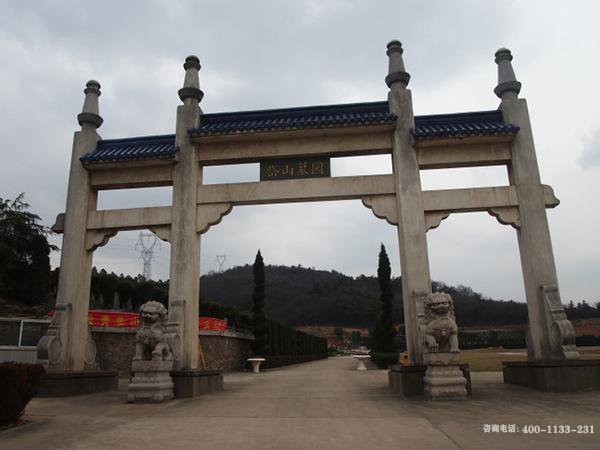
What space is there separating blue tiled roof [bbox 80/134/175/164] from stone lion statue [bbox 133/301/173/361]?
3585mm

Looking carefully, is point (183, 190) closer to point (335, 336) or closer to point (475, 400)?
point (475, 400)

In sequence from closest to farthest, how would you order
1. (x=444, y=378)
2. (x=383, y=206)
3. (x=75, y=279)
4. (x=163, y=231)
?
(x=444, y=378)
(x=383, y=206)
(x=75, y=279)
(x=163, y=231)

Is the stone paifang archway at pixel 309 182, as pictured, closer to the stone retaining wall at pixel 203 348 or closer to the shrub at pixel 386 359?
the stone retaining wall at pixel 203 348

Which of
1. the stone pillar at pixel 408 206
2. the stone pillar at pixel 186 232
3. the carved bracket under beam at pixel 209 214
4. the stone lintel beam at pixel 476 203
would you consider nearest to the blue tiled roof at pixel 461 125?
the stone pillar at pixel 408 206

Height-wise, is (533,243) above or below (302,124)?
below

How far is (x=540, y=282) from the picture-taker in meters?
8.84

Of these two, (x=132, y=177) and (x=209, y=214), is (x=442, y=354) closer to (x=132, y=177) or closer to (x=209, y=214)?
(x=209, y=214)

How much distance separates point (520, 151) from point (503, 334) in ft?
136

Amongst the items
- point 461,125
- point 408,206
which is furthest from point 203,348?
point 461,125

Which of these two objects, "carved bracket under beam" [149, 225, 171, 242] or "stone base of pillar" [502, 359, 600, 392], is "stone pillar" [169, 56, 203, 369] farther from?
"stone base of pillar" [502, 359, 600, 392]

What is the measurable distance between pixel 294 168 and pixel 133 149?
3927mm

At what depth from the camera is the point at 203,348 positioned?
1952 cm

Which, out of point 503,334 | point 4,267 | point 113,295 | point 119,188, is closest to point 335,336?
point 503,334

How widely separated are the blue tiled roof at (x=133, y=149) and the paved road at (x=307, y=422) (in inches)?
204
